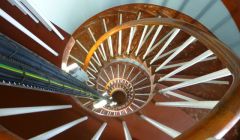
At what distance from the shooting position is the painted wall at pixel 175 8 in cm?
417

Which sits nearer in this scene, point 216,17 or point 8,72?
point 8,72

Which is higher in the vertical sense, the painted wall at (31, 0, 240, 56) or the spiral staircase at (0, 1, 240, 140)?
the painted wall at (31, 0, 240, 56)

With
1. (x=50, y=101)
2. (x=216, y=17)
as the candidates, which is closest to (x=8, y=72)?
(x=50, y=101)

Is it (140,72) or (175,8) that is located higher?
(175,8)

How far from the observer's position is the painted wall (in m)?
4.17

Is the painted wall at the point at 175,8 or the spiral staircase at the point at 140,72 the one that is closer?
the spiral staircase at the point at 140,72

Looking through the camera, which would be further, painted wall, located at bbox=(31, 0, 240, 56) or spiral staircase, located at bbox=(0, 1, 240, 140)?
painted wall, located at bbox=(31, 0, 240, 56)

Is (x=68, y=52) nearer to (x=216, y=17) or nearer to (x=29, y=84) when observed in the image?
(x=216, y=17)

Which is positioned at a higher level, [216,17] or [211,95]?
[216,17]

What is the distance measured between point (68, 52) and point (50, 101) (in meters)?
0.95

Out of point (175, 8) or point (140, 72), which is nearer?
point (175, 8)

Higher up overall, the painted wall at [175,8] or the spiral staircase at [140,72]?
the painted wall at [175,8]

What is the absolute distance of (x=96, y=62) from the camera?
16.1 ft

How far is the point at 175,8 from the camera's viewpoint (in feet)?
15.0
